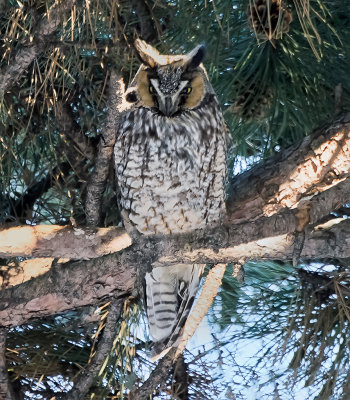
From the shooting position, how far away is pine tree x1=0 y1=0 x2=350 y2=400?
1333 millimetres

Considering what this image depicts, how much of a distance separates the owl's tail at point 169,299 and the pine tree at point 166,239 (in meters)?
0.05

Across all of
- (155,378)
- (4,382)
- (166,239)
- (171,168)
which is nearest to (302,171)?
(171,168)

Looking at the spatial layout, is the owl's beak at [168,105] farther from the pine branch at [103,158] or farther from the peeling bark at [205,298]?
the peeling bark at [205,298]

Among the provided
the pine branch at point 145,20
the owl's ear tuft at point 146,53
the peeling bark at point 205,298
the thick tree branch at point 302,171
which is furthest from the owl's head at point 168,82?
the peeling bark at point 205,298

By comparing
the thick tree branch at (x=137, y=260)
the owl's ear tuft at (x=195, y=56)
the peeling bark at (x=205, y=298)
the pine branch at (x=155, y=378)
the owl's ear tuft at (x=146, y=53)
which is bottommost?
the pine branch at (x=155, y=378)

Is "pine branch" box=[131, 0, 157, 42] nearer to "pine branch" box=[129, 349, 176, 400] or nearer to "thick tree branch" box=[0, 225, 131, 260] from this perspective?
"thick tree branch" box=[0, 225, 131, 260]

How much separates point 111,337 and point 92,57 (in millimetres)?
615

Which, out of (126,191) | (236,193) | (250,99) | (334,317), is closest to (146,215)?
(126,191)

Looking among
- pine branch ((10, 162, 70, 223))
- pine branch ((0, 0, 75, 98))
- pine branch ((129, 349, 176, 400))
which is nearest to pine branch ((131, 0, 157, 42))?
pine branch ((0, 0, 75, 98))

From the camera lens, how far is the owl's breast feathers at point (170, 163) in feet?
4.98

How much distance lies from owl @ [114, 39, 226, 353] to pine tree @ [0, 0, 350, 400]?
0.07 metres

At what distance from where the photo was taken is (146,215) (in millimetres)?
1596

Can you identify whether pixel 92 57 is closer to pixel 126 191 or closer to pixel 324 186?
pixel 126 191

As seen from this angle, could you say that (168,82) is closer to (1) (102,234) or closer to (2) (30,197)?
(1) (102,234)
